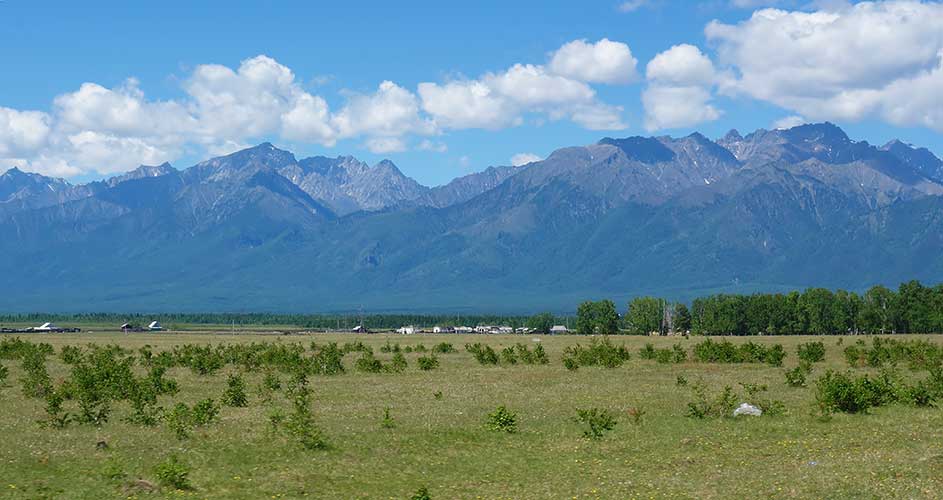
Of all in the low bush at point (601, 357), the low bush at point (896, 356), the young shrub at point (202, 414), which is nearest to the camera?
the young shrub at point (202, 414)

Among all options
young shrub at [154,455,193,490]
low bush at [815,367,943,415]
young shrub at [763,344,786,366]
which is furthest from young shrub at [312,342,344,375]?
young shrub at [154,455,193,490]

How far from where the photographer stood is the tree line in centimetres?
15488

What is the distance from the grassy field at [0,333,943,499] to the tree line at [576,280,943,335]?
11422 cm

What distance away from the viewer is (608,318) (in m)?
177

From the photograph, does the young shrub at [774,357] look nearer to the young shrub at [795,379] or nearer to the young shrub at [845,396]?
the young shrub at [795,379]

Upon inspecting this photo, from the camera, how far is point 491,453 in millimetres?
35000

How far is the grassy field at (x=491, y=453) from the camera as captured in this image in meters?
28.4

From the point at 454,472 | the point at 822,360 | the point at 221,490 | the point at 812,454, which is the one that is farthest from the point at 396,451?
the point at 822,360

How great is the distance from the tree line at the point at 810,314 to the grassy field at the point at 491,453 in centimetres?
11422

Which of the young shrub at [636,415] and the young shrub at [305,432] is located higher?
the young shrub at [305,432]

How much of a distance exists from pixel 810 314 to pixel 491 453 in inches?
5336

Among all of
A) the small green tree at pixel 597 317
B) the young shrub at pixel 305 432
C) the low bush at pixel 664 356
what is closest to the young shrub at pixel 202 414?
the young shrub at pixel 305 432

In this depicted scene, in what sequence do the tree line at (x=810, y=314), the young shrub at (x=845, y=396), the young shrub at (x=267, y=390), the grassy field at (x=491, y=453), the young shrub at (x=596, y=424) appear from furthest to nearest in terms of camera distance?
the tree line at (x=810, y=314) < the young shrub at (x=267, y=390) < the young shrub at (x=845, y=396) < the young shrub at (x=596, y=424) < the grassy field at (x=491, y=453)

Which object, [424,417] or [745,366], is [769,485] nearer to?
[424,417]
